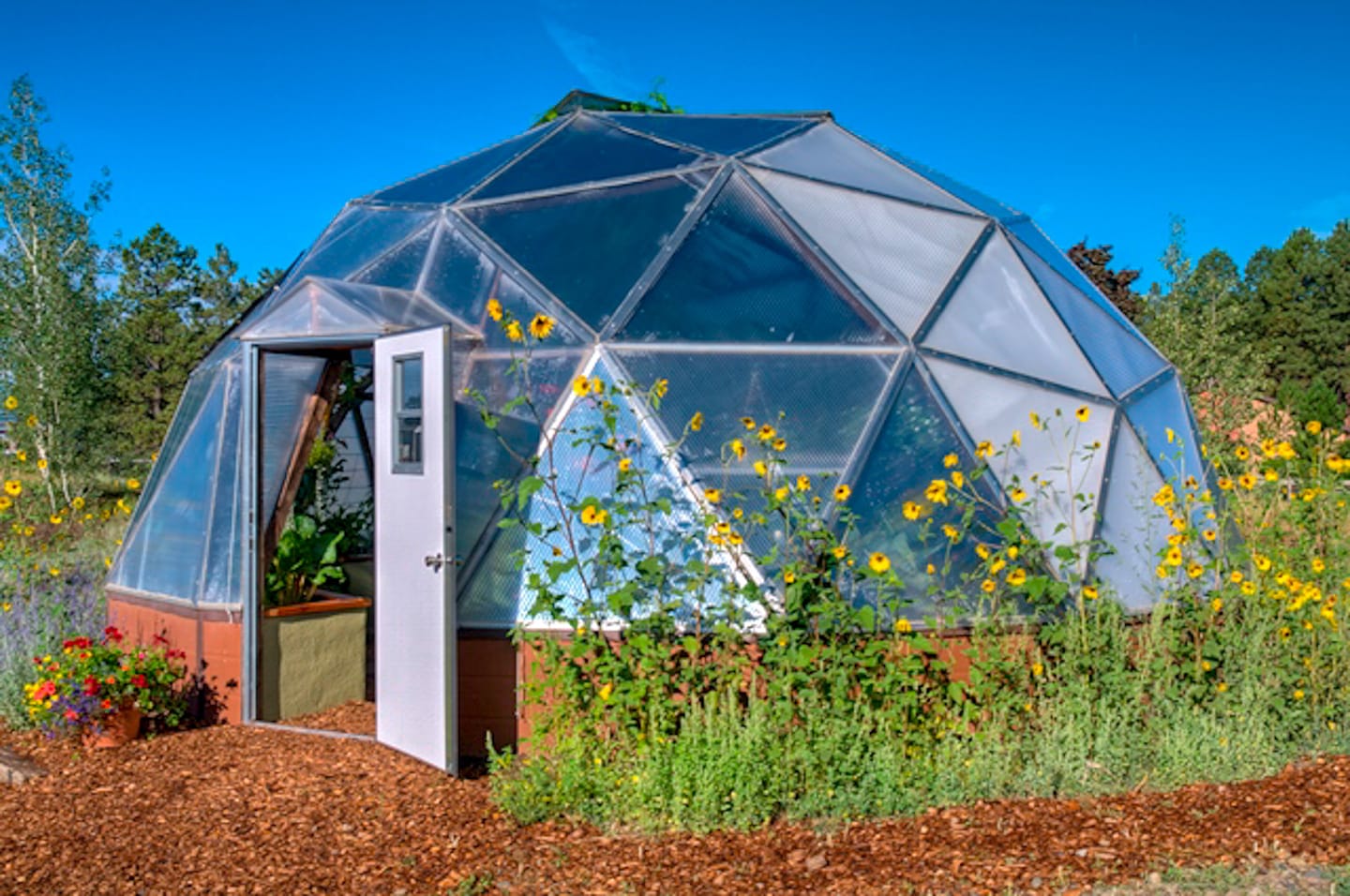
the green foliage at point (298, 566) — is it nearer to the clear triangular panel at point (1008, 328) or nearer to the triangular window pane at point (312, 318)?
the triangular window pane at point (312, 318)

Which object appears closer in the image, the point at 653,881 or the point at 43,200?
the point at 653,881

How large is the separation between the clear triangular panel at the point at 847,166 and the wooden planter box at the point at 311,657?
5.03 m

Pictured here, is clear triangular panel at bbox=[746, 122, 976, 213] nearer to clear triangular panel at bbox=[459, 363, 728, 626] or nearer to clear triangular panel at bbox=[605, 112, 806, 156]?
clear triangular panel at bbox=[605, 112, 806, 156]

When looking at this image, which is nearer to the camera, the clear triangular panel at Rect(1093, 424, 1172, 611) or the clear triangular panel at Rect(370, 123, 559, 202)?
the clear triangular panel at Rect(1093, 424, 1172, 611)

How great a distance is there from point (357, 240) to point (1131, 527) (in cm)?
675

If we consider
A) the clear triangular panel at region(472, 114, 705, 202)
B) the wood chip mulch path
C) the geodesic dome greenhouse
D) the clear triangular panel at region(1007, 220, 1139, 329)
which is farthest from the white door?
the clear triangular panel at region(1007, 220, 1139, 329)

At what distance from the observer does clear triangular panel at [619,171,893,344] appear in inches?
317

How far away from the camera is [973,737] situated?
598 centimetres

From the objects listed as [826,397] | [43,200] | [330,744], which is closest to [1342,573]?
[826,397]

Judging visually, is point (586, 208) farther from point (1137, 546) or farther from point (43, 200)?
point (43, 200)

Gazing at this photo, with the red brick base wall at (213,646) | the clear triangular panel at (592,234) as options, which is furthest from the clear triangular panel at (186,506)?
the clear triangular panel at (592,234)

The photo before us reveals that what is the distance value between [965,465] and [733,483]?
1726 millimetres

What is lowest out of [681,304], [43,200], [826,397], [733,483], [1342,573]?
[1342,573]

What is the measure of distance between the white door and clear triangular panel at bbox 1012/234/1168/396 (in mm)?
5455
